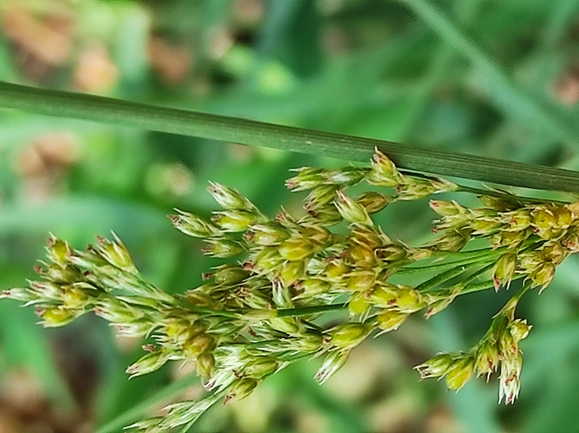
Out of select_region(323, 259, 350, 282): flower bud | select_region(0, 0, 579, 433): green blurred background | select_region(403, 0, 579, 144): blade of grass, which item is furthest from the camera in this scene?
select_region(0, 0, 579, 433): green blurred background

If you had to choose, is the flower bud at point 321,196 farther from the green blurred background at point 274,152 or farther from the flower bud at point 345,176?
the green blurred background at point 274,152

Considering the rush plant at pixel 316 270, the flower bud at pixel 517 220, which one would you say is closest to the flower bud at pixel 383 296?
the rush plant at pixel 316 270

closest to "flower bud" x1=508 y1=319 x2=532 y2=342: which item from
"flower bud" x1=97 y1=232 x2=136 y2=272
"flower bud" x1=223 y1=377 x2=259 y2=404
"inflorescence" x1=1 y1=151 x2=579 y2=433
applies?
"inflorescence" x1=1 y1=151 x2=579 y2=433

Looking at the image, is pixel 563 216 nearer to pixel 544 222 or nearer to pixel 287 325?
pixel 544 222

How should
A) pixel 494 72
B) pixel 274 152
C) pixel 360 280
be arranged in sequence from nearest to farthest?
pixel 360 280 < pixel 494 72 < pixel 274 152

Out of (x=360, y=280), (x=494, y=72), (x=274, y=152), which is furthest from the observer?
(x=274, y=152)

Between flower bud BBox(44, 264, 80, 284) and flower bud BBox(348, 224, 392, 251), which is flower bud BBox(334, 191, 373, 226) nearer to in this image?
flower bud BBox(348, 224, 392, 251)

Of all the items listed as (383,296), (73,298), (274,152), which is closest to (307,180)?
(383,296)
